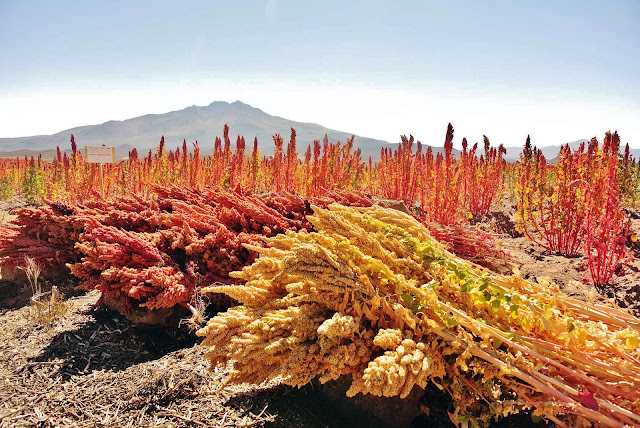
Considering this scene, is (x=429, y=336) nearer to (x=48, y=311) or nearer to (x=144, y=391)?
(x=144, y=391)

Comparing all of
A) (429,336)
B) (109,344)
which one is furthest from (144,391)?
(429,336)

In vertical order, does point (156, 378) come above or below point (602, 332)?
below

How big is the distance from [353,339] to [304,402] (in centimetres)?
80

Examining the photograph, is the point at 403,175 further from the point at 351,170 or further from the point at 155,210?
the point at 155,210

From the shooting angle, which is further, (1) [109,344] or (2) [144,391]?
(1) [109,344]

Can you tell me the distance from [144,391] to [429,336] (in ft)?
5.45

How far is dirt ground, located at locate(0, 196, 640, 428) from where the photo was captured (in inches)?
72.7

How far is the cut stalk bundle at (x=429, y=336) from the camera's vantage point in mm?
1288

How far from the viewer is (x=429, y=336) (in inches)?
59.7

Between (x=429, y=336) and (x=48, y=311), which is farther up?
(x=429, y=336)

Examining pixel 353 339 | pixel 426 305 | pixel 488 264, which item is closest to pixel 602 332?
pixel 426 305

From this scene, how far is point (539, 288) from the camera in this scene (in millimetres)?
1701

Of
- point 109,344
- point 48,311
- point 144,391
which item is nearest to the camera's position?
point 144,391

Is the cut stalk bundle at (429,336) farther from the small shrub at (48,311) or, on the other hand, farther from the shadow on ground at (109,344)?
the small shrub at (48,311)
